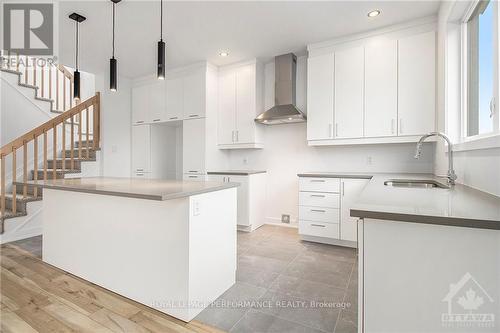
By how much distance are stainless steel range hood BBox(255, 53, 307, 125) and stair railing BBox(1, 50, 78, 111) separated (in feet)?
12.5

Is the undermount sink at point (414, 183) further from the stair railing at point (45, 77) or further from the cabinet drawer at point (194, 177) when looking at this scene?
the stair railing at point (45, 77)

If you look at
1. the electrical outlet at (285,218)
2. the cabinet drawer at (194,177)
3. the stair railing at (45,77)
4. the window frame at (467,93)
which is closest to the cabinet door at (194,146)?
the cabinet drawer at (194,177)

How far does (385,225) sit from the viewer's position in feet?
3.15

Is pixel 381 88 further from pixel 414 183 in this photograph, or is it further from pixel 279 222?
pixel 279 222

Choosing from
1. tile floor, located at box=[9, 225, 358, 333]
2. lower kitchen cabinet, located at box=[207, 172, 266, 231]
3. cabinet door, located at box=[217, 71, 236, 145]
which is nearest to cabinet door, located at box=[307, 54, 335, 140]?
lower kitchen cabinet, located at box=[207, 172, 266, 231]

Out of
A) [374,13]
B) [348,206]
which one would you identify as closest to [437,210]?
[348,206]

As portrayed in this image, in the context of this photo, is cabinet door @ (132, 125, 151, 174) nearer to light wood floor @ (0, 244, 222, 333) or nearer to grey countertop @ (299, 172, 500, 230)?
light wood floor @ (0, 244, 222, 333)

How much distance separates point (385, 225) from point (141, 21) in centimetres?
318

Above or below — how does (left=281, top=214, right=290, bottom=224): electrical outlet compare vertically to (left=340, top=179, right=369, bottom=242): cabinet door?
below

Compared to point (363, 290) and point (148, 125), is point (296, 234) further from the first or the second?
point (148, 125)

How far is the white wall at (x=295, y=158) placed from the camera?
3213 mm

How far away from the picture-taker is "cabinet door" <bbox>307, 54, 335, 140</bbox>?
323 cm

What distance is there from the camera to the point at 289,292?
6.48 ft

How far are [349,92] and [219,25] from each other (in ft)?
5.87
